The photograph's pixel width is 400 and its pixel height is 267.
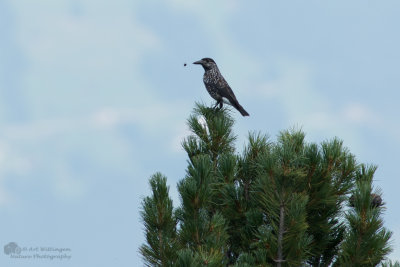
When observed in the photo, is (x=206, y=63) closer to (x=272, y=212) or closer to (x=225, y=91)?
(x=225, y=91)

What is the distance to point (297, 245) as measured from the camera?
207 inches

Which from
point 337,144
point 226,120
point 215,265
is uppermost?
point 226,120

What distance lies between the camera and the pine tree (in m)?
5.22

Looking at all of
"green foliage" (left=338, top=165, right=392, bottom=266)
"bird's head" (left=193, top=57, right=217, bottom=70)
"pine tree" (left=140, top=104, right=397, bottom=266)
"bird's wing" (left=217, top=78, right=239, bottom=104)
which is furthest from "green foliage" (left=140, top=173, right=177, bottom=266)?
"bird's head" (left=193, top=57, right=217, bottom=70)

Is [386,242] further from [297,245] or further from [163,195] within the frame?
[163,195]

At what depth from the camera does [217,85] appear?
12.9 m

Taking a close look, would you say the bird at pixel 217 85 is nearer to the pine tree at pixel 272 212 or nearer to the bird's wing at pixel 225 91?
the bird's wing at pixel 225 91

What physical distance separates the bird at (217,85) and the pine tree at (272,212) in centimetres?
546

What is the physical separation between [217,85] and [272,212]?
25.5ft

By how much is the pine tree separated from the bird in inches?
215

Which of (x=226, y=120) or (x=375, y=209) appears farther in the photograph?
(x=226, y=120)

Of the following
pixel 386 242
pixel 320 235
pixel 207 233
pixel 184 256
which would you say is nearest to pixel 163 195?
pixel 207 233

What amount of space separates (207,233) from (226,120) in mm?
2200

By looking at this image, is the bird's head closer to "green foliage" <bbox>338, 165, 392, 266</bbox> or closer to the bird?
the bird
